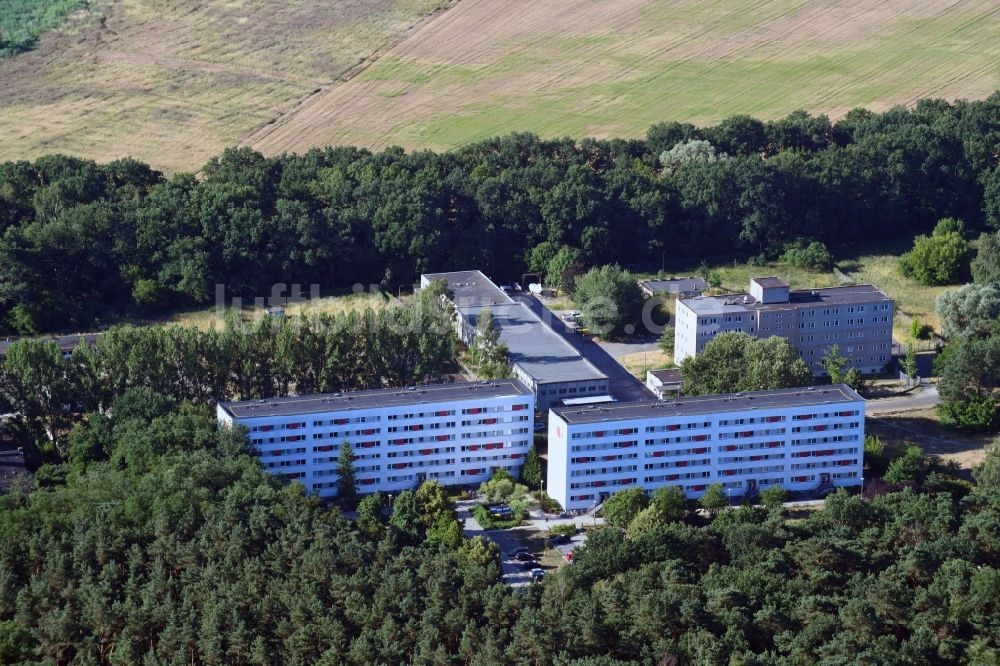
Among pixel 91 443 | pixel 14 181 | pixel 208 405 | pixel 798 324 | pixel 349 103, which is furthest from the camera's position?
pixel 349 103

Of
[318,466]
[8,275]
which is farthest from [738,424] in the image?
[8,275]

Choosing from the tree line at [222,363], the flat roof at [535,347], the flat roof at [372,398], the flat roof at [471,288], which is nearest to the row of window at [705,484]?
the flat roof at [372,398]

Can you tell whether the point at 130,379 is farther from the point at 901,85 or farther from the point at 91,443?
the point at 901,85

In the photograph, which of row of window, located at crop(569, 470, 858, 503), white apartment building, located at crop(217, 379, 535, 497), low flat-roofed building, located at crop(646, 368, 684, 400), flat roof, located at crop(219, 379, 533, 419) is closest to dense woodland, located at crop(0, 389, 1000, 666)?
white apartment building, located at crop(217, 379, 535, 497)

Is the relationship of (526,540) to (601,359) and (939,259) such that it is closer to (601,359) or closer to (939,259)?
(601,359)

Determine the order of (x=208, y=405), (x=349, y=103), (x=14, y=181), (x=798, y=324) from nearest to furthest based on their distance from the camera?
(x=208, y=405)
(x=798, y=324)
(x=14, y=181)
(x=349, y=103)

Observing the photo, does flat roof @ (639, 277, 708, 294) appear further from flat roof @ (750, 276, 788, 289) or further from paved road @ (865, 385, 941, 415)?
paved road @ (865, 385, 941, 415)

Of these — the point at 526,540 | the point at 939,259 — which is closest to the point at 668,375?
the point at 526,540
